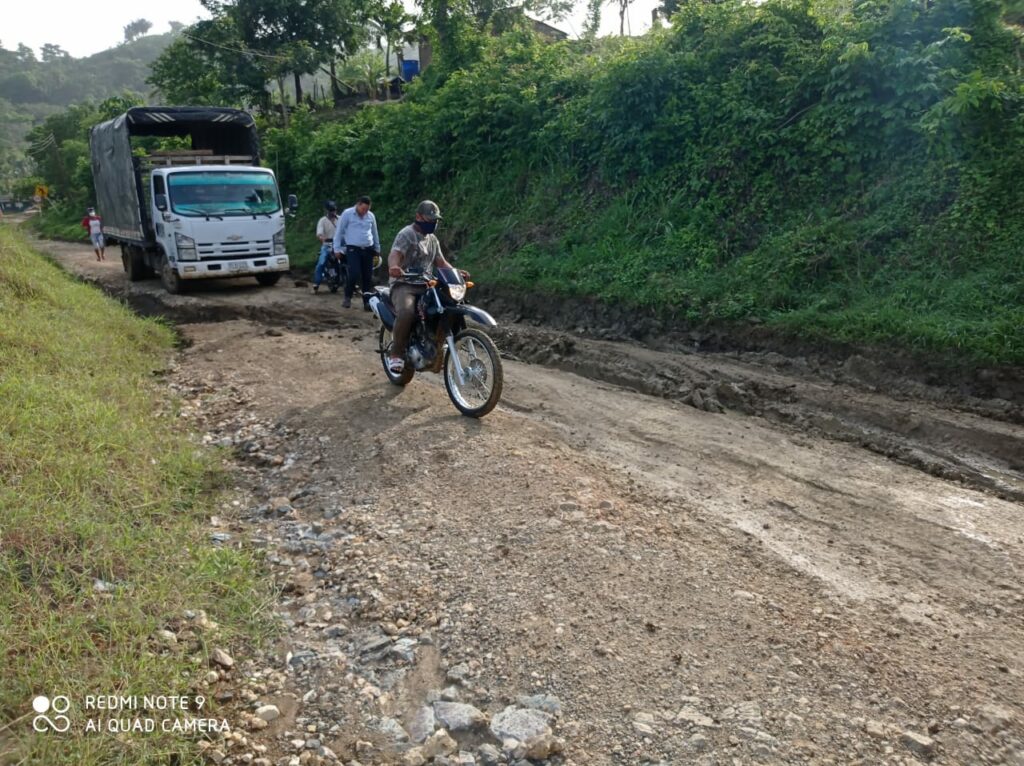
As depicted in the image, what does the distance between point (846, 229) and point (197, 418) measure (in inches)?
300

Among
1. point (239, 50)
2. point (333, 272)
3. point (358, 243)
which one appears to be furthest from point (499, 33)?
point (358, 243)

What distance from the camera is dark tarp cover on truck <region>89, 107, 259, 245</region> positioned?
48.4 ft

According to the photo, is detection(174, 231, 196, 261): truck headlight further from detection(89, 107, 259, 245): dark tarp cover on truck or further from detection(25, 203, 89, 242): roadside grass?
detection(25, 203, 89, 242): roadside grass

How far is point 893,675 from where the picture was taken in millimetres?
3020

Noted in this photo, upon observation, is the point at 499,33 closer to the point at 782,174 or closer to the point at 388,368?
the point at 782,174

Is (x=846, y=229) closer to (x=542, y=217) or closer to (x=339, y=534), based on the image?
(x=542, y=217)

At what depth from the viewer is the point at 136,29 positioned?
176 metres

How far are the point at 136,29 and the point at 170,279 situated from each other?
200 meters

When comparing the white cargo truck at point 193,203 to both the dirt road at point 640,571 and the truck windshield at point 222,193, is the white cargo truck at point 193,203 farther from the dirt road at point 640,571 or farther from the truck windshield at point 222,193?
the dirt road at point 640,571

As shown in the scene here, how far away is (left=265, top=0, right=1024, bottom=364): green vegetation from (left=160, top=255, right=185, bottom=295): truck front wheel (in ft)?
17.9

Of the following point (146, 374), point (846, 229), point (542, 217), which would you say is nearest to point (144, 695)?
point (146, 374)

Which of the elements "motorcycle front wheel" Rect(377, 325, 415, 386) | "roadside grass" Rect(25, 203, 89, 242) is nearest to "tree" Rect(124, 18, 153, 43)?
"roadside grass" Rect(25, 203, 89, 242)

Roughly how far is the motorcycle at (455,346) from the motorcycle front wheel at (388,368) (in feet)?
0.68

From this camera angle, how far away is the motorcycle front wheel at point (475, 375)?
19.9ft
